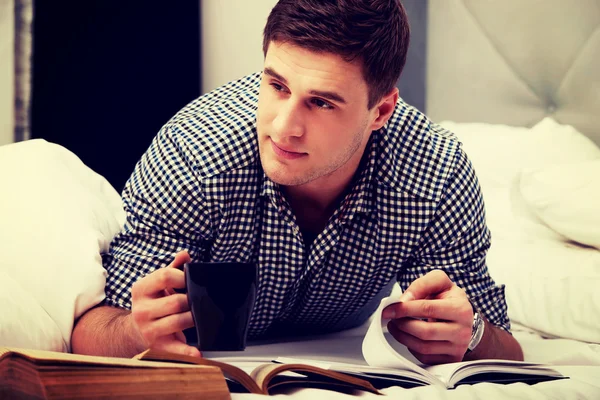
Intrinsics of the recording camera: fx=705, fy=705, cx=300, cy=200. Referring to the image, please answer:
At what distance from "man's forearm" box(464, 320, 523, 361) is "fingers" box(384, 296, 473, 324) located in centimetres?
16


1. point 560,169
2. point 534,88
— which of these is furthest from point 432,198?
point 534,88

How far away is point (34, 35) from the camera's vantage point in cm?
242

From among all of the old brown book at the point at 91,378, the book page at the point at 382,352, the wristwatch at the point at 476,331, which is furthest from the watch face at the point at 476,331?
the old brown book at the point at 91,378

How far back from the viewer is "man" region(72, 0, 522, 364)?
1173 millimetres

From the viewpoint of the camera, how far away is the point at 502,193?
1882 millimetres

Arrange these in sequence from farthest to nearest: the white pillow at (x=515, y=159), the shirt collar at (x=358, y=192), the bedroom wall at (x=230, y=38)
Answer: the bedroom wall at (x=230, y=38) → the white pillow at (x=515, y=159) → the shirt collar at (x=358, y=192)

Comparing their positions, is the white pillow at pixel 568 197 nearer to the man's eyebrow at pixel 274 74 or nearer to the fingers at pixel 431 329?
the fingers at pixel 431 329

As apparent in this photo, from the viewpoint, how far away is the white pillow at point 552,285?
139cm

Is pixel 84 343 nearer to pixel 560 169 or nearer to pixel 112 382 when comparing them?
pixel 112 382

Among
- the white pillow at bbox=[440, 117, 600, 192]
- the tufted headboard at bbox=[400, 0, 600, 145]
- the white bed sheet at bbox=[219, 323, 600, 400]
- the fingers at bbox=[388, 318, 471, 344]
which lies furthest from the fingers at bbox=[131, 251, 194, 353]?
the tufted headboard at bbox=[400, 0, 600, 145]

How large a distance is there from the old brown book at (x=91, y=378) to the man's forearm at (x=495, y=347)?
0.68m

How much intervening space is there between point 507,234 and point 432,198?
0.52 metres

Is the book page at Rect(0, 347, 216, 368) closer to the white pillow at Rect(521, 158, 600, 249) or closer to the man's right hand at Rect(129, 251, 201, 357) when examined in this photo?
the man's right hand at Rect(129, 251, 201, 357)

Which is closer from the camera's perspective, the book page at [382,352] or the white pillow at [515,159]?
the book page at [382,352]
